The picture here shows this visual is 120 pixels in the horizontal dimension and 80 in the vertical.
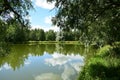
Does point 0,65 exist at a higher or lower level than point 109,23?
lower

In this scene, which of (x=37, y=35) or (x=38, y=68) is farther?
(x=37, y=35)

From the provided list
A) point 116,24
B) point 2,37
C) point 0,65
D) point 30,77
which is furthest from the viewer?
point 0,65

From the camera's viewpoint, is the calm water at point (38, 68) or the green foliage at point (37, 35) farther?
the green foliage at point (37, 35)

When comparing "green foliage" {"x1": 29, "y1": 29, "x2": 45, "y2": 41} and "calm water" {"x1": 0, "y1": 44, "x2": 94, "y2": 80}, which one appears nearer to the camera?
"calm water" {"x1": 0, "y1": 44, "x2": 94, "y2": 80}

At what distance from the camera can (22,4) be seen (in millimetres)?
10734

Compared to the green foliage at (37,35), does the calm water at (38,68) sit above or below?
below

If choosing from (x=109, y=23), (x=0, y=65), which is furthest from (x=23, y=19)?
(x=0, y=65)

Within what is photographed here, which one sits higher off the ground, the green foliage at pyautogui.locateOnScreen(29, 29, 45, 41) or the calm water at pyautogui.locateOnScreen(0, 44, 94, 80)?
the green foliage at pyautogui.locateOnScreen(29, 29, 45, 41)

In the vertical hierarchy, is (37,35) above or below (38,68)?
above

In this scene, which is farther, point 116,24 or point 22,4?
point 116,24

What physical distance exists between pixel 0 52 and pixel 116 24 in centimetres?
655

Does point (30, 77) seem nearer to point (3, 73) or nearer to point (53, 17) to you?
point (3, 73)

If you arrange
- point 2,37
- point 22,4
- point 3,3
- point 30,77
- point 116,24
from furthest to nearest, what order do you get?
point 30,77 < point 116,24 < point 2,37 < point 22,4 < point 3,3

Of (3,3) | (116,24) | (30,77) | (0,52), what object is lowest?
(30,77)
